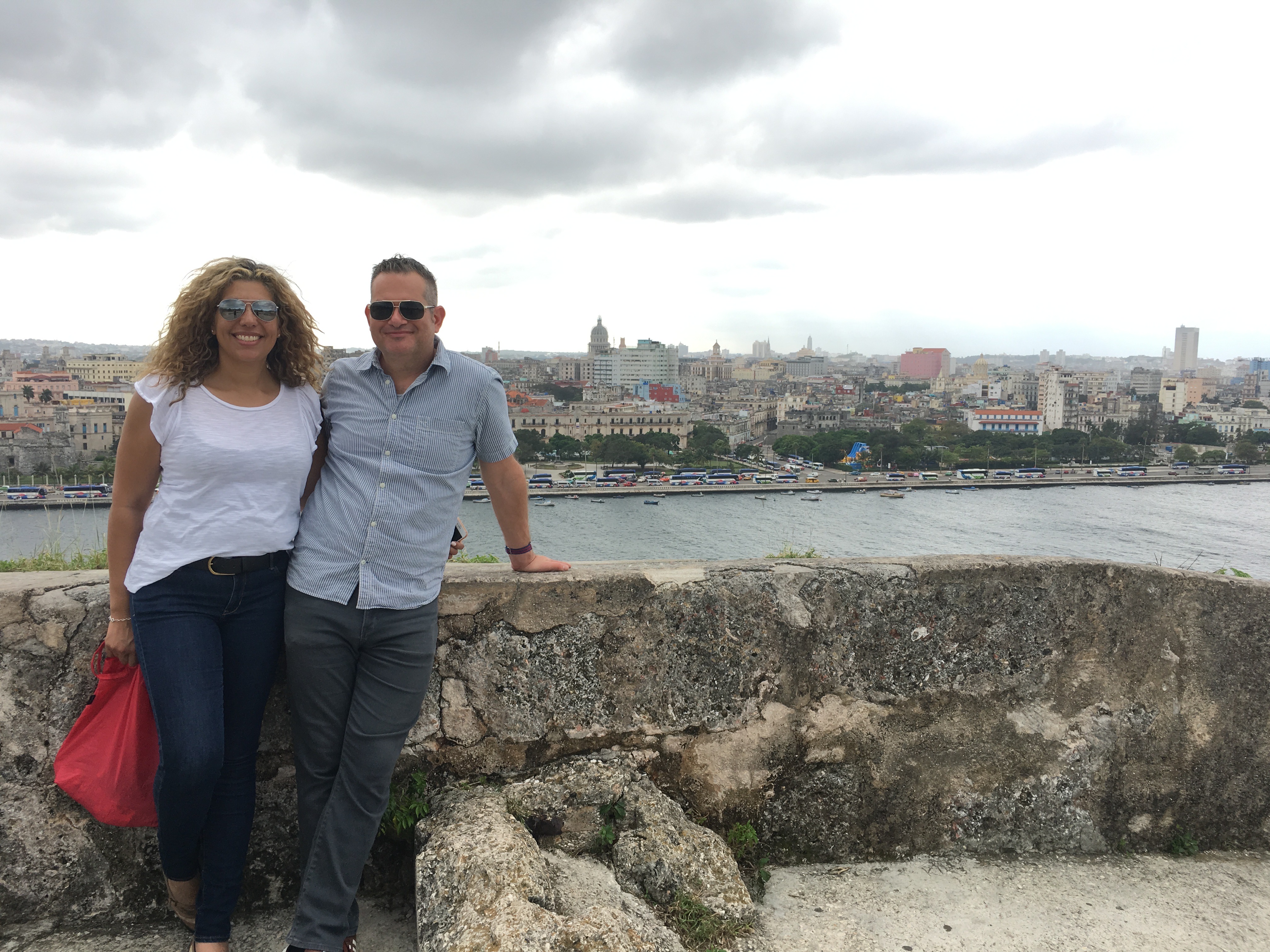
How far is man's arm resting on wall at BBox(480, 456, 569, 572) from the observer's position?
1409mm

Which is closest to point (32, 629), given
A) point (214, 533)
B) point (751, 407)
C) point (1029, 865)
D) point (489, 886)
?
point (214, 533)

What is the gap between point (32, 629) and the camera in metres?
1.30

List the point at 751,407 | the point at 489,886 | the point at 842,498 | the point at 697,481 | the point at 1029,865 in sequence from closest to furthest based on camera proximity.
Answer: the point at 489,886, the point at 1029,865, the point at 842,498, the point at 697,481, the point at 751,407

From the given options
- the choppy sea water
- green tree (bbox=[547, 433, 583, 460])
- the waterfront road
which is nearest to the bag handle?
the choppy sea water

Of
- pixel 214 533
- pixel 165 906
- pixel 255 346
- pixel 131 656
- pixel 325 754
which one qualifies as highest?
pixel 255 346

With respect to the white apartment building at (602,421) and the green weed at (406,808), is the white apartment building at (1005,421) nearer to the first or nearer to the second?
the white apartment building at (602,421)

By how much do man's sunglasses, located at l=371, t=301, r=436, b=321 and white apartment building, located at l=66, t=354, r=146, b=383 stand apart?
73.2m

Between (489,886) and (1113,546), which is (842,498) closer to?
(1113,546)

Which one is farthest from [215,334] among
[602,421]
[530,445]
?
[602,421]

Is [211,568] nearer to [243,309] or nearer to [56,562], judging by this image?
[243,309]

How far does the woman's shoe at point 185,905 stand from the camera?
1.24 metres

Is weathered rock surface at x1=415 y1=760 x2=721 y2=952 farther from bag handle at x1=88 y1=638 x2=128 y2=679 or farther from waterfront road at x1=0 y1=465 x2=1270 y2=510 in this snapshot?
waterfront road at x1=0 y1=465 x2=1270 y2=510

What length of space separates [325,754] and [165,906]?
16.4 inches

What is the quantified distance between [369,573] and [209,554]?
213mm
